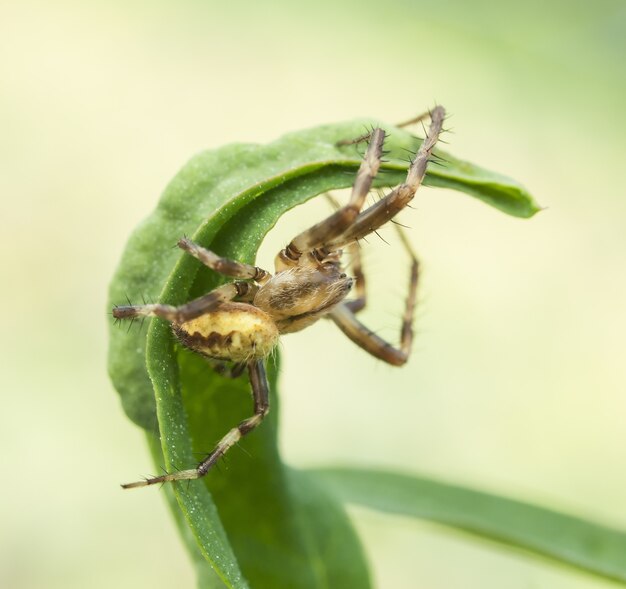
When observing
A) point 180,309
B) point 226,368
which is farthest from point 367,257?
point 180,309

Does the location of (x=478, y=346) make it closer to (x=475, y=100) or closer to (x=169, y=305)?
(x=475, y=100)

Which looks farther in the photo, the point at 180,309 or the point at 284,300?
the point at 284,300

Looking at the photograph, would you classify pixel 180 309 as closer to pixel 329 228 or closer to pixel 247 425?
pixel 247 425

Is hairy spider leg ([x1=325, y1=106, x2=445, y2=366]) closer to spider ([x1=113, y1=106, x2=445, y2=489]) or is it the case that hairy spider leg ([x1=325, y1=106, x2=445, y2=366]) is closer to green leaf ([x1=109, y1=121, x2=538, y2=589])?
spider ([x1=113, y1=106, x2=445, y2=489])

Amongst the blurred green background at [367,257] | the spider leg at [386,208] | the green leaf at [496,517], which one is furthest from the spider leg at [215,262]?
the blurred green background at [367,257]

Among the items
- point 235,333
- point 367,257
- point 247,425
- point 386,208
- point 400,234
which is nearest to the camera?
point 247,425

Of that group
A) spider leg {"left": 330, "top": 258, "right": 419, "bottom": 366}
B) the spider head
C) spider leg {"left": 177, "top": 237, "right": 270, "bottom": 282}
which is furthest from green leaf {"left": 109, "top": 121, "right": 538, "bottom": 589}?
spider leg {"left": 330, "top": 258, "right": 419, "bottom": 366}
